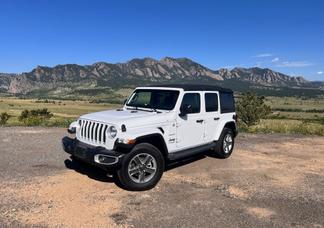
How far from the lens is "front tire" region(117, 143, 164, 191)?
6.83m

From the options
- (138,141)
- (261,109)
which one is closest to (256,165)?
(138,141)

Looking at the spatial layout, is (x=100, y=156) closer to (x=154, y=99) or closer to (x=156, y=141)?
(x=156, y=141)

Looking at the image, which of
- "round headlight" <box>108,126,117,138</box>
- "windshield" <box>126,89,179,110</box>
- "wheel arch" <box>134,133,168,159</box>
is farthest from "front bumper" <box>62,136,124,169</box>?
"windshield" <box>126,89,179,110</box>

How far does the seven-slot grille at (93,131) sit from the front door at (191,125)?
5.97ft

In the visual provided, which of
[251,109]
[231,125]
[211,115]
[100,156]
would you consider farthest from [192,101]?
[251,109]

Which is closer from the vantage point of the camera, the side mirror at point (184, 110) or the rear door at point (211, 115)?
the side mirror at point (184, 110)

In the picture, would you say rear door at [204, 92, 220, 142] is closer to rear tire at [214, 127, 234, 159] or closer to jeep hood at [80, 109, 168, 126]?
rear tire at [214, 127, 234, 159]

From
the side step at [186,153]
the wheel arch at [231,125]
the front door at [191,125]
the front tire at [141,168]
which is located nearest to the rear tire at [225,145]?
the wheel arch at [231,125]

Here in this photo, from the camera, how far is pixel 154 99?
28.2 ft

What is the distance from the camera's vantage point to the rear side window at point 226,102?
32.5 ft

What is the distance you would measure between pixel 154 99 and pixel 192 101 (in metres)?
0.95

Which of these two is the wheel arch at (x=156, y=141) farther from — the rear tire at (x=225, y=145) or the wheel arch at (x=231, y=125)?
the wheel arch at (x=231, y=125)

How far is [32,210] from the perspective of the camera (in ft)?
19.4

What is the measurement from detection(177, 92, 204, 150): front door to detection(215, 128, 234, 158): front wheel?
101 cm
